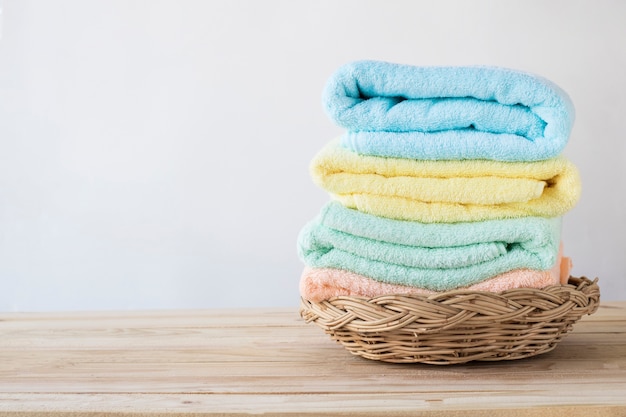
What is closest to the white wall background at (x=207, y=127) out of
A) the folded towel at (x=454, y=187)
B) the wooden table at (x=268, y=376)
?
the wooden table at (x=268, y=376)

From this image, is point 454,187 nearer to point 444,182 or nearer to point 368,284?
point 444,182

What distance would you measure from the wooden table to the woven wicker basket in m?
0.02

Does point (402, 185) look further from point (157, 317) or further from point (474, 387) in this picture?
point (157, 317)

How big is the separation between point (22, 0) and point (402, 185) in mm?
949

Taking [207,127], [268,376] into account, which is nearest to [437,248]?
[268,376]

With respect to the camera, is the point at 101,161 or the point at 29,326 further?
the point at 101,161

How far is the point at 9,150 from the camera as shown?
148cm

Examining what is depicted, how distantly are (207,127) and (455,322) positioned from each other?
2.50ft

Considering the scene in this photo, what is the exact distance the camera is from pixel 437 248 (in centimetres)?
90

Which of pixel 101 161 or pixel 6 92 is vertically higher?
pixel 6 92

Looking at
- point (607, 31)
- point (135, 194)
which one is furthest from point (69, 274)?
point (607, 31)

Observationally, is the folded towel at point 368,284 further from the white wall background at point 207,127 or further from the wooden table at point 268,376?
the white wall background at point 207,127

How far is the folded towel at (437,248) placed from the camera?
2.91 feet

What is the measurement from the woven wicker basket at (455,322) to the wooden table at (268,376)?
0.08 ft
